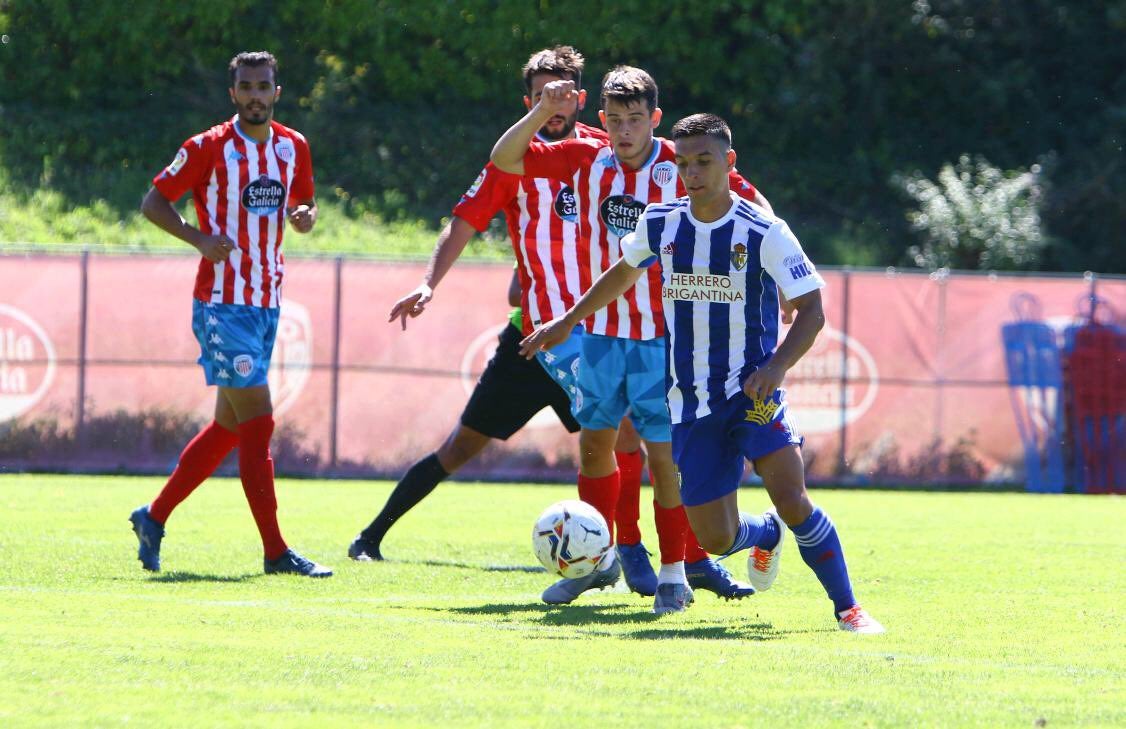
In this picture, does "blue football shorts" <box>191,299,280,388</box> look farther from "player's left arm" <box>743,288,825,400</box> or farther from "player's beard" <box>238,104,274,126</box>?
"player's left arm" <box>743,288,825,400</box>

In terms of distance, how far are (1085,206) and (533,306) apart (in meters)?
20.0

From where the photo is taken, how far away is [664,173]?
7.10 m

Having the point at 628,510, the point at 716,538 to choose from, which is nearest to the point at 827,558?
the point at 716,538

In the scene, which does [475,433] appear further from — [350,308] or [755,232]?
[350,308]

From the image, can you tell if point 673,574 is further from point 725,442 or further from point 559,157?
point 559,157

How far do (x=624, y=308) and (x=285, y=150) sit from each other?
2075 millimetres

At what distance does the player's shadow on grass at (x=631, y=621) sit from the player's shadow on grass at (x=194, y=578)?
1276 mm

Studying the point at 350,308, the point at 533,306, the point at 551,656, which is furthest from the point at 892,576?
the point at 350,308

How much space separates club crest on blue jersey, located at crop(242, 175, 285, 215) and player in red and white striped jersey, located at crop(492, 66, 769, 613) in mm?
1627

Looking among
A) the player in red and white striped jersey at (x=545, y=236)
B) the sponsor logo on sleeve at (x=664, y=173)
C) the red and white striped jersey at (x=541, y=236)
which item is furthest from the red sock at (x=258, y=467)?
the sponsor logo on sleeve at (x=664, y=173)

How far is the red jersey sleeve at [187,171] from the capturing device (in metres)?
7.98

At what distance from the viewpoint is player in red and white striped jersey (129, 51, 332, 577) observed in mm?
7934

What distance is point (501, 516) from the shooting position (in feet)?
38.5

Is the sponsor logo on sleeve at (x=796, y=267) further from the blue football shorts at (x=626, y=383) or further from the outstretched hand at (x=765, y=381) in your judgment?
the blue football shorts at (x=626, y=383)
